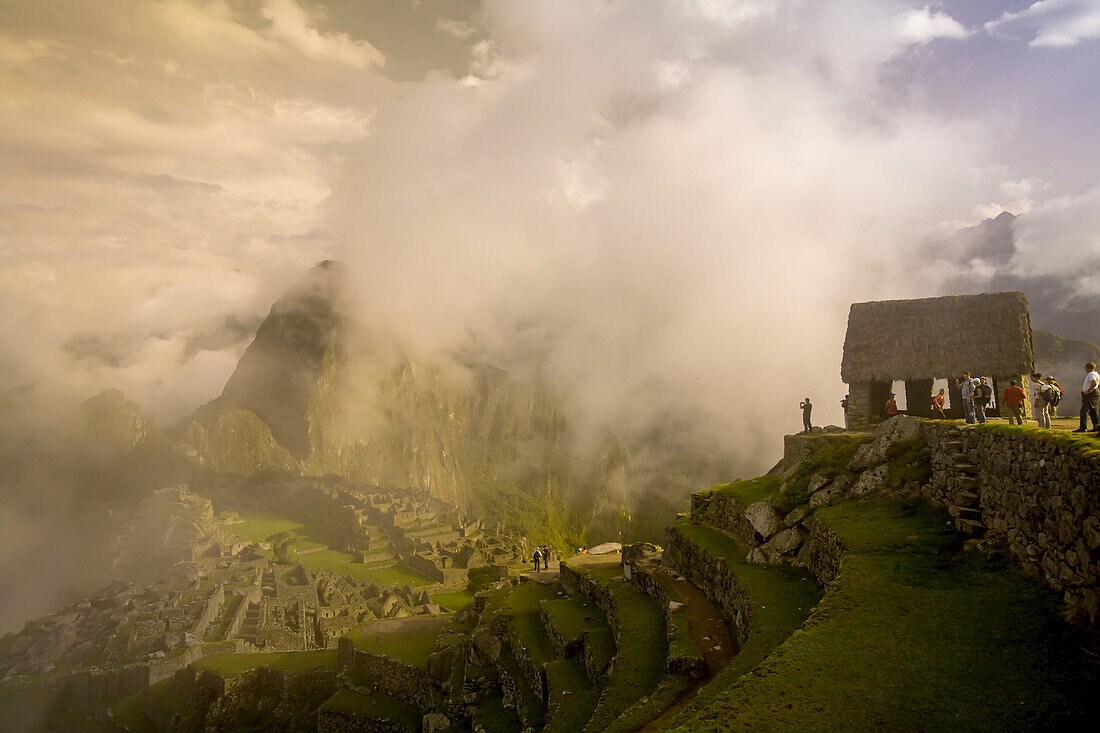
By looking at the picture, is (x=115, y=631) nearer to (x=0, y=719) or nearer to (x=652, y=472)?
(x=0, y=719)

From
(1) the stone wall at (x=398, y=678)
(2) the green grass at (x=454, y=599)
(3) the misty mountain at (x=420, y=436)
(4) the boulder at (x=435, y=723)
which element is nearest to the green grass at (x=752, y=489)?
(4) the boulder at (x=435, y=723)

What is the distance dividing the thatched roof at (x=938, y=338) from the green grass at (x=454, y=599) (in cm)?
3435

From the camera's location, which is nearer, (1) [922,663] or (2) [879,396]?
(1) [922,663]

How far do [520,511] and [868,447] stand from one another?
13706 centimetres

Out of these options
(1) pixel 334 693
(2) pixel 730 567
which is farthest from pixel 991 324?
(1) pixel 334 693

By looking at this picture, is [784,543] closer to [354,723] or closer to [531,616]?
[531,616]

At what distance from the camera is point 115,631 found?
143ft

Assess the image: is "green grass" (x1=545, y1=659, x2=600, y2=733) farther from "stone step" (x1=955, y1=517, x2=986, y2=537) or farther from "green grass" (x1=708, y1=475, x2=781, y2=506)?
"stone step" (x1=955, y1=517, x2=986, y2=537)

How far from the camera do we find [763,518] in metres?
19.0

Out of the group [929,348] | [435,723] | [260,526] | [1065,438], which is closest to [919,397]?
[929,348]

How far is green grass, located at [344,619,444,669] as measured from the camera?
26984mm

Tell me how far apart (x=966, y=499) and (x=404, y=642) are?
25.8 m

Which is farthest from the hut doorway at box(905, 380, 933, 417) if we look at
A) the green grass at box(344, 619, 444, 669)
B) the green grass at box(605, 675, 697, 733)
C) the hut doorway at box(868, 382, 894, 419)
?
the green grass at box(344, 619, 444, 669)

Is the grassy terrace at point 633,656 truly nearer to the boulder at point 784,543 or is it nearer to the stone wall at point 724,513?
the stone wall at point 724,513
